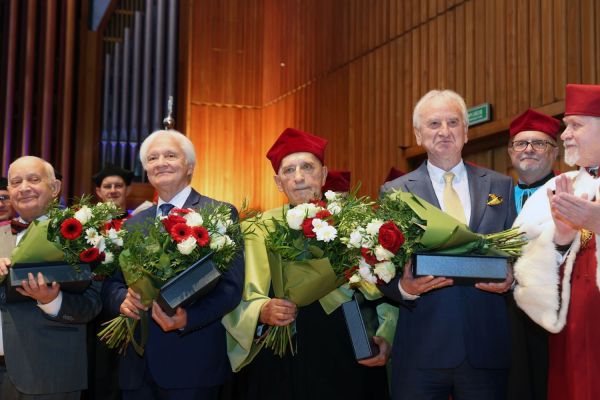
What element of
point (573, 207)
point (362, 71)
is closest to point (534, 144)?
point (573, 207)

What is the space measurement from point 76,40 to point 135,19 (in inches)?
32.3

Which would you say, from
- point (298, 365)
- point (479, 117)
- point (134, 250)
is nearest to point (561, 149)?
point (479, 117)

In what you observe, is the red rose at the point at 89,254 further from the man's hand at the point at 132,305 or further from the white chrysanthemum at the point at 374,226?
the white chrysanthemum at the point at 374,226

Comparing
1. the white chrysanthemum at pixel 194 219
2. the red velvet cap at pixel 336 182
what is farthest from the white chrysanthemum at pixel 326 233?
the red velvet cap at pixel 336 182

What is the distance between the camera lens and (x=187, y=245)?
288cm

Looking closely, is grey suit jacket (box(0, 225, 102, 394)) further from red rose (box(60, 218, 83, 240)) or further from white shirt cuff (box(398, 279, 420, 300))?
white shirt cuff (box(398, 279, 420, 300))

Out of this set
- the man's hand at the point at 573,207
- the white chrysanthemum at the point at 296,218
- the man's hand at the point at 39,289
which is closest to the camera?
the man's hand at the point at 573,207

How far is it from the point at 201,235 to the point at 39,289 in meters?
0.80

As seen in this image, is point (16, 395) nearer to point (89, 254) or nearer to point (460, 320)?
point (89, 254)

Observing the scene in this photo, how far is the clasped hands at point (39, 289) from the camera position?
10.8 ft

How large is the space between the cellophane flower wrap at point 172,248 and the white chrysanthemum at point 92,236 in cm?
16

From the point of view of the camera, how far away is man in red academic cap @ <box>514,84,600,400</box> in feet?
8.64

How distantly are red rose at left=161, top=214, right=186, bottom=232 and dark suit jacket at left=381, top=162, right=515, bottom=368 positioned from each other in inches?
30.0

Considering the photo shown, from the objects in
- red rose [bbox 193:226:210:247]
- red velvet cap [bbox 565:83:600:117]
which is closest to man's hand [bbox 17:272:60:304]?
red rose [bbox 193:226:210:247]
